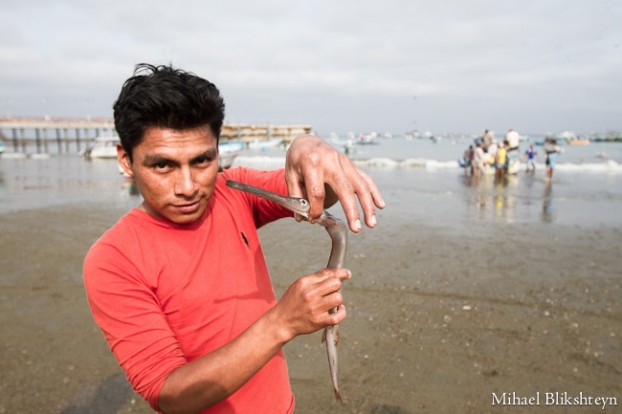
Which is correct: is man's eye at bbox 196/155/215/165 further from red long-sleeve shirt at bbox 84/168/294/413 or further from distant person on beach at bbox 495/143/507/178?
distant person on beach at bbox 495/143/507/178

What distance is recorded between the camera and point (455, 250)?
314 inches

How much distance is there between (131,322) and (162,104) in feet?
2.97

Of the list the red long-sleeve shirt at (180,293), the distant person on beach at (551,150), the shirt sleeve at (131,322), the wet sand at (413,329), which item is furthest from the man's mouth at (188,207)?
the distant person on beach at (551,150)

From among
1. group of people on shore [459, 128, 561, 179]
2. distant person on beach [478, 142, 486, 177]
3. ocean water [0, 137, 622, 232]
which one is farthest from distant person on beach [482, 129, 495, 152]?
ocean water [0, 137, 622, 232]

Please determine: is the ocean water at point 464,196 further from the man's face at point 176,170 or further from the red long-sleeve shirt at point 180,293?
the man's face at point 176,170

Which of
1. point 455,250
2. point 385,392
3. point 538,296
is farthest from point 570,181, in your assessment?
point 385,392

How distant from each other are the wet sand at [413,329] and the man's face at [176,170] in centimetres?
268

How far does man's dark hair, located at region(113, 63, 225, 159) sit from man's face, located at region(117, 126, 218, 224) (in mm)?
40

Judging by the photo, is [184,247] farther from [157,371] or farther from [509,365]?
[509,365]

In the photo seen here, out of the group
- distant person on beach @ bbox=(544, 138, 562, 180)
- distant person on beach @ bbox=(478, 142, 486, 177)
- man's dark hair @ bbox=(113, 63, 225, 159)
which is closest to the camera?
man's dark hair @ bbox=(113, 63, 225, 159)

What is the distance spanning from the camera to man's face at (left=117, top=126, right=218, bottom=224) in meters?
1.78

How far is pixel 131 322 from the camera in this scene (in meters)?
1.58

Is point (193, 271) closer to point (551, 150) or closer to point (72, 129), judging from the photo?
point (551, 150)

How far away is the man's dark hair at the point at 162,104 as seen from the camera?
1.73 m
